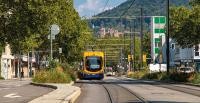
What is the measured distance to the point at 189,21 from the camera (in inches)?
2021

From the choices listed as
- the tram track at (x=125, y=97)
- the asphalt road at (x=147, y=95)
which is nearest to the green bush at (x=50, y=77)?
the asphalt road at (x=147, y=95)

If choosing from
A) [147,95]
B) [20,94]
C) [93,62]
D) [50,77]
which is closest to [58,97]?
[20,94]

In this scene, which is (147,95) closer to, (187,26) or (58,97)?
(58,97)

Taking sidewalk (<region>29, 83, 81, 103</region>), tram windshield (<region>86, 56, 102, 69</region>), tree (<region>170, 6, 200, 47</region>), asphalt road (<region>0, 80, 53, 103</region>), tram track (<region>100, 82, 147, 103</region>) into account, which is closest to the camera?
sidewalk (<region>29, 83, 81, 103</region>)

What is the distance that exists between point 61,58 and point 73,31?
884 cm

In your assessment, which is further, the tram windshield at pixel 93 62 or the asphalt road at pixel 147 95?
the tram windshield at pixel 93 62

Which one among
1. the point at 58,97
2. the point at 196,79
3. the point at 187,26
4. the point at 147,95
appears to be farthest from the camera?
the point at 187,26

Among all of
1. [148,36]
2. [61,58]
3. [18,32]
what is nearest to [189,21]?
[18,32]

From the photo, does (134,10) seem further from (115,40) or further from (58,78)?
(58,78)

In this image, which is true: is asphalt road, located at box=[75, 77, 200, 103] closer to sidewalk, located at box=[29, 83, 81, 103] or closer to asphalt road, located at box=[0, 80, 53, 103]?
sidewalk, located at box=[29, 83, 81, 103]

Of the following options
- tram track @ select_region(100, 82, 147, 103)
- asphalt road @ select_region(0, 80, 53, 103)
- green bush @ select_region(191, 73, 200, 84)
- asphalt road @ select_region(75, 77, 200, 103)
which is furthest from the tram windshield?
tram track @ select_region(100, 82, 147, 103)

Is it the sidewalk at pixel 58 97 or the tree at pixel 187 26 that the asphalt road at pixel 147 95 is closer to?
the sidewalk at pixel 58 97

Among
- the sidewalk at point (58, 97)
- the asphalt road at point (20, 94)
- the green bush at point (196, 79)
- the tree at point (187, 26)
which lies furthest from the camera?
the tree at point (187, 26)

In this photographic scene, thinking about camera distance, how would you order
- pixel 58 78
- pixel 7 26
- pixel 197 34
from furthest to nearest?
pixel 197 34 < pixel 58 78 < pixel 7 26
